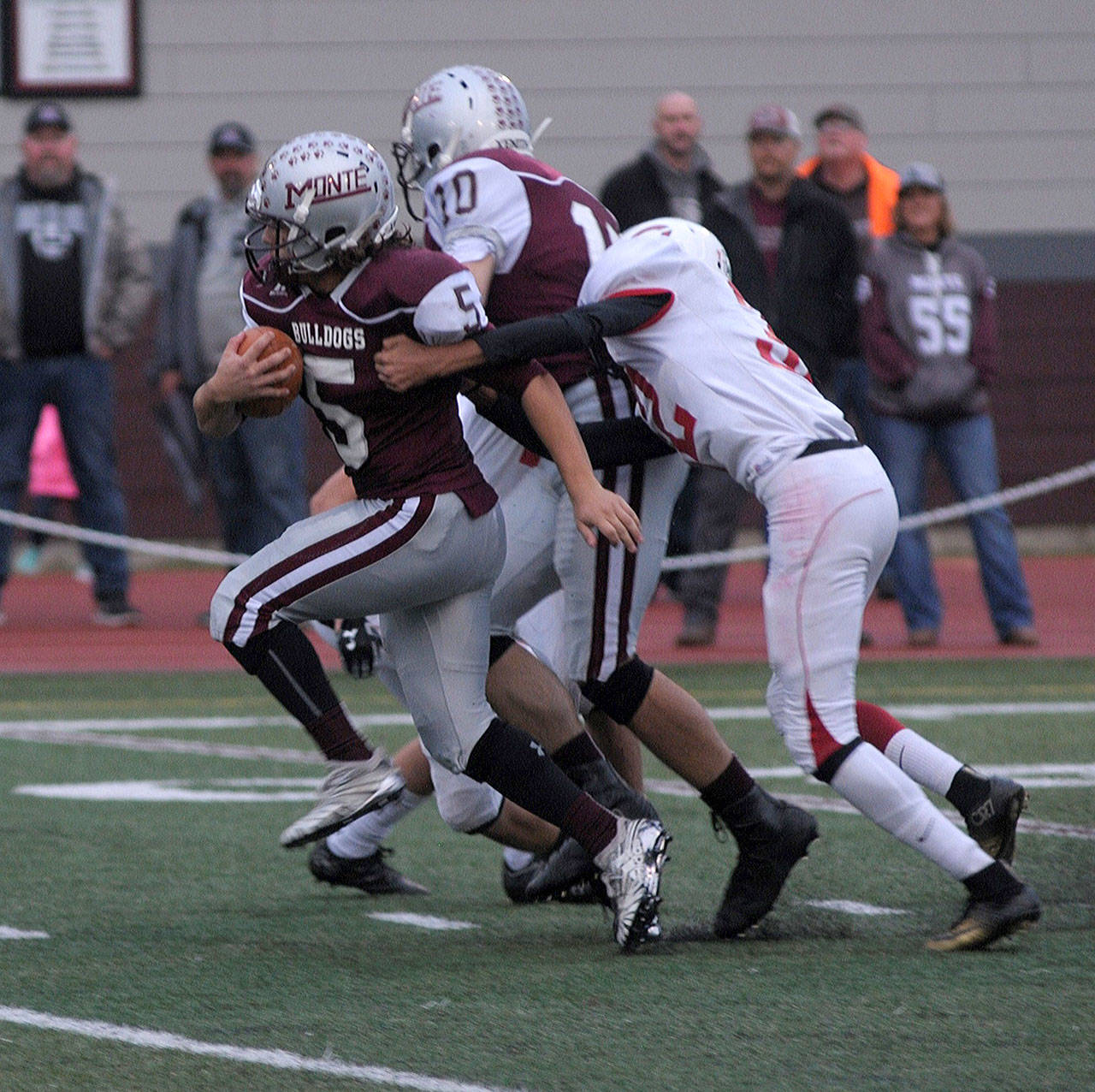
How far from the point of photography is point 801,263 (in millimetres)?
10125

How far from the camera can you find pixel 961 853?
4.59m

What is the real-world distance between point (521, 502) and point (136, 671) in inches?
196

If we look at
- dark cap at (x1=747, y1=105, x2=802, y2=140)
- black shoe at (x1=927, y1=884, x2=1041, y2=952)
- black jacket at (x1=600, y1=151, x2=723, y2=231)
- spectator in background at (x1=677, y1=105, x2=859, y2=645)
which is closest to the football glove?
black shoe at (x1=927, y1=884, x2=1041, y2=952)

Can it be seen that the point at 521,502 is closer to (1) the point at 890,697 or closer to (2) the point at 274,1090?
(2) the point at 274,1090

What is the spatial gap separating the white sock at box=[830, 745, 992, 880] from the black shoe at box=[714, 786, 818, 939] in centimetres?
38

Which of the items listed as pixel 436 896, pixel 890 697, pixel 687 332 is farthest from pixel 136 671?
pixel 687 332

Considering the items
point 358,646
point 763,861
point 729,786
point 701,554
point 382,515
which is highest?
point 382,515

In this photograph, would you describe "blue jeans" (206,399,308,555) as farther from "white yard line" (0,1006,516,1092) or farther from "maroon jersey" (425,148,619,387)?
"white yard line" (0,1006,516,1092)

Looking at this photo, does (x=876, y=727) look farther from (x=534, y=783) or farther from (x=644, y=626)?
(x=644, y=626)

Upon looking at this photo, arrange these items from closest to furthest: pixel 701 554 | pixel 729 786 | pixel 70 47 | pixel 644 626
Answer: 1. pixel 729 786
2. pixel 701 554
3. pixel 644 626
4. pixel 70 47

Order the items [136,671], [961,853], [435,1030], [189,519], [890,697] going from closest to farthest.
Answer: [435,1030] < [961,853] < [890,697] < [136,671] < [189,519]

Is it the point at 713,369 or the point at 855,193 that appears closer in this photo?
the point at 713,369

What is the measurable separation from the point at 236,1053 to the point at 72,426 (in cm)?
751

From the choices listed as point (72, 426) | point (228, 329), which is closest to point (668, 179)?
point (228, 329)
